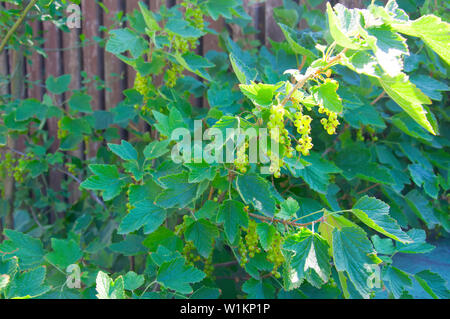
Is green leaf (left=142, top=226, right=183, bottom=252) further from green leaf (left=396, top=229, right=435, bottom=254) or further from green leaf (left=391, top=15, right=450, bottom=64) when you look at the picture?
green leaf (left=391, top=15, right=450, bottom=64)

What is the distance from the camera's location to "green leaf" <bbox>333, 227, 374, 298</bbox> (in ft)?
2.66

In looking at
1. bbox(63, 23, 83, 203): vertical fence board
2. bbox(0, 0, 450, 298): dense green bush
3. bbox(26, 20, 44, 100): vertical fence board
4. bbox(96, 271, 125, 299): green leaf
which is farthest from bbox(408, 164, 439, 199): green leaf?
bbox(26, 20, 44, 100): vertical fence board

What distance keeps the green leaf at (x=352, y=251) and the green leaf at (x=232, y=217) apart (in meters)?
0.23

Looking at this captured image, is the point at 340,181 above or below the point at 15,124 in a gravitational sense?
below

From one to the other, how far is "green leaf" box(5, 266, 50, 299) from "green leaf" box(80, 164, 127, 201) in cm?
31

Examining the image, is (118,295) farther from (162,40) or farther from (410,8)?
(410,8)

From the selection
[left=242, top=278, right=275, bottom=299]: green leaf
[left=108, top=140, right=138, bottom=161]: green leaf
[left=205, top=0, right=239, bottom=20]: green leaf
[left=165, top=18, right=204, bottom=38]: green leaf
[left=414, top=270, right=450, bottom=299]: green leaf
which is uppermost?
[left=205, top=0, right=239, bottom=20]: green leaf

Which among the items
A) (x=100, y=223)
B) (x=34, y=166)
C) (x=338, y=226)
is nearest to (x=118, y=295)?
(x=338, y=226)

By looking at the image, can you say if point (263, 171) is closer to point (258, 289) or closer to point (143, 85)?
point (258, 289)

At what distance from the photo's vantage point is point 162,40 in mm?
1309

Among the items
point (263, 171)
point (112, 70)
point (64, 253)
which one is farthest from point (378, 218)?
point (112, 70)

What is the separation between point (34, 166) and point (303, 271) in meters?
1.47

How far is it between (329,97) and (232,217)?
376 mm

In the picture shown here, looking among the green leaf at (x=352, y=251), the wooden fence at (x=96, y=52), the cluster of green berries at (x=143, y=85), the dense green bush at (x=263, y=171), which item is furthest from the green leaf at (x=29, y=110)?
the green leaf at (x=352, y=251)
